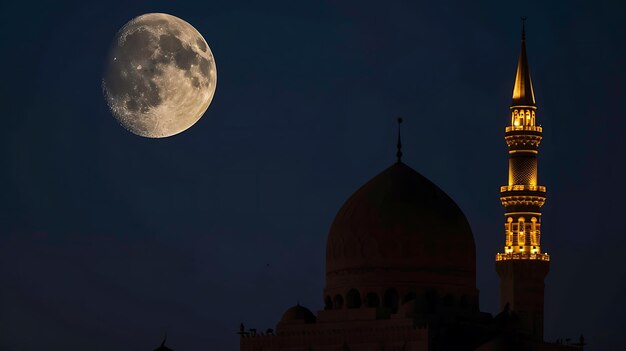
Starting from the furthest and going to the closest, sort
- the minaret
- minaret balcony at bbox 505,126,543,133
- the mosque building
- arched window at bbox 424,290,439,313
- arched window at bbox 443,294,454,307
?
minaret balcony at bbox 505,126,543,133, the minaret, arched window at bbox 443,294,454,307, arched window at bbox 424,290,439,313, the mosque building

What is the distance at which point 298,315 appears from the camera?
159 ft

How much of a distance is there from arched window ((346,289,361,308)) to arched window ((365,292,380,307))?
252mm

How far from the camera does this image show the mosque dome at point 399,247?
157 feet

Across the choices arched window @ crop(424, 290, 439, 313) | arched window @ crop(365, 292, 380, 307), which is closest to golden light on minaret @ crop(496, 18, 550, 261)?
arched window @ crop(424, 290, 439, 313)

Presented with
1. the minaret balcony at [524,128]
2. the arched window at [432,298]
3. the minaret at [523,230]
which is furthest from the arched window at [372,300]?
the minaret balcony at [524,128]

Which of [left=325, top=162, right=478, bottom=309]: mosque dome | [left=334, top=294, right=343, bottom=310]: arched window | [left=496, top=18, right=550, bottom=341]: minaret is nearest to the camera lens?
[left=325, top=162, right=478, bottom=309]: mosque dome

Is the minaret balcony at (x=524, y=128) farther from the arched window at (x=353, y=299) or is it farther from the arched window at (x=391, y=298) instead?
the arched window at (x=353, y=299)

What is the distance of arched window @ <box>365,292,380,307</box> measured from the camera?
48.0 meters

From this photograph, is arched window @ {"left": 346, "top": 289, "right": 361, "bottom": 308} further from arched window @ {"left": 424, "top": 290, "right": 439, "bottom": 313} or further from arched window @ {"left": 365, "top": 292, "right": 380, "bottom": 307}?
arched window @ {"left": 424, "top": 290, "right": 439, "bottom": 313}

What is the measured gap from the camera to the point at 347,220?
4916 cm

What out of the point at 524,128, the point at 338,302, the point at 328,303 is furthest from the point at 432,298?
the point at 524,128

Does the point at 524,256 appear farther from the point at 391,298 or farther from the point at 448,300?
the point at 391,298

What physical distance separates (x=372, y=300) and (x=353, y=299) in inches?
21.6

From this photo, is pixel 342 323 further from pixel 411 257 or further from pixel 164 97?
pixel 164 97
